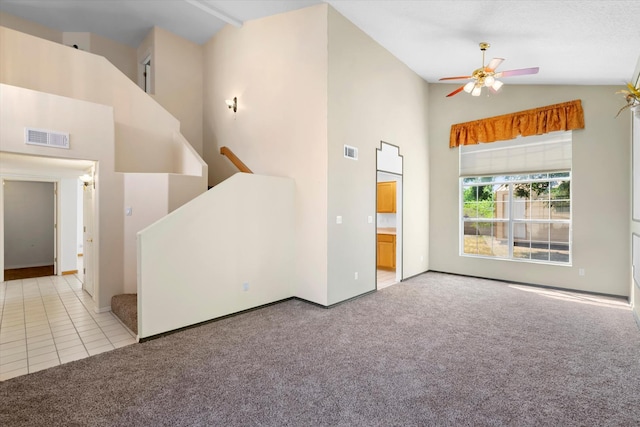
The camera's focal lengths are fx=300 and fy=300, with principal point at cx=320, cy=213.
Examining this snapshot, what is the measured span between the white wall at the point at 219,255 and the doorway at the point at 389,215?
1.93m

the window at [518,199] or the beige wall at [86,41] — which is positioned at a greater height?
the beige wall at [86,41]

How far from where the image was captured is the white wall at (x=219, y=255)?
3289 mm

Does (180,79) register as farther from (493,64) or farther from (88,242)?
(493,64)

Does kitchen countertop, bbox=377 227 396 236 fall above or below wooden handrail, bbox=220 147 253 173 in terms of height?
below

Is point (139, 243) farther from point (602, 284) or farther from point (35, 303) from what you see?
point (602, 284)

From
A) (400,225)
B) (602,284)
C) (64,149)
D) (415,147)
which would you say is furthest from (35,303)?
(602,284)

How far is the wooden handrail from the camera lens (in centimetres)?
547

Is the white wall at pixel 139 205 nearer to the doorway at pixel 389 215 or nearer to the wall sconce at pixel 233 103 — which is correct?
the wall sconce at pixel 233 103

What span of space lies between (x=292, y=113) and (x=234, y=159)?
5.52ft

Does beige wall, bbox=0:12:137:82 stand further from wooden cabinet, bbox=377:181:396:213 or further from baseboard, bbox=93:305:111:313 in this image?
wooden cabinet, bbox=377:181:396:213

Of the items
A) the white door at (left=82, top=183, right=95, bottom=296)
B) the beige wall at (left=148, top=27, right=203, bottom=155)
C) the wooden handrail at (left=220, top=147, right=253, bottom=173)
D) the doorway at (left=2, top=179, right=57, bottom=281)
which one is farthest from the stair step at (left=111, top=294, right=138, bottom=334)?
the doorway at (left=2, top=179, right=57, bottom=281)

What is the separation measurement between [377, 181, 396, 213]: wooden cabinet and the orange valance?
160 cm

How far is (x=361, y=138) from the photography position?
16.1ft

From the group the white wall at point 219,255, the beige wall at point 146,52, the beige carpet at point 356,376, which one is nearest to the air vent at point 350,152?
the white wall at point 219,255
